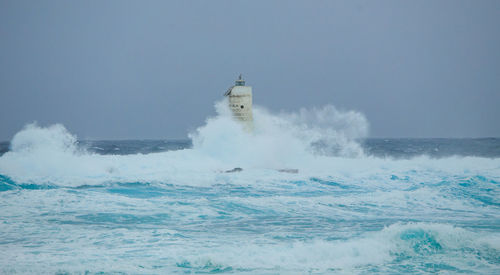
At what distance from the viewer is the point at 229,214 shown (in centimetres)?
1164

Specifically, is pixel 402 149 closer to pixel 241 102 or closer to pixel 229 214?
pixel 241 102

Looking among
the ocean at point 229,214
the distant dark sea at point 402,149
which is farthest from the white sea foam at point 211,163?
the distant dark sea at point 402,149

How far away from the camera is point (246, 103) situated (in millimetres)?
22906

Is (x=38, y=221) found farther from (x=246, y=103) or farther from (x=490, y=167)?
(x=490, y=167)

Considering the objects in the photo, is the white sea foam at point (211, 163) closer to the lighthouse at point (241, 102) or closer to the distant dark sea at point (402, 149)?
the lighthouse at point (241, 102)

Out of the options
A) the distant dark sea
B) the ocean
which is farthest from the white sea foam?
the distant dark sea

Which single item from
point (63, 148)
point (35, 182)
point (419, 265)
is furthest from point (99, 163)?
point (419, 265)

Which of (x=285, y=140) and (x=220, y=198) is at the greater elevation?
(x=285, y=140)

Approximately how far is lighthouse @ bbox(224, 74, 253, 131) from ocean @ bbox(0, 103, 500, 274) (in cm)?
54

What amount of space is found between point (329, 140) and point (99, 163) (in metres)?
14.0

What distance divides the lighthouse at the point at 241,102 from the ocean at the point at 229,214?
0.54m

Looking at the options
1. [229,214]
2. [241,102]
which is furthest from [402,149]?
Answer: [229,214]

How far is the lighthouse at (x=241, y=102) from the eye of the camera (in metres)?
22.7

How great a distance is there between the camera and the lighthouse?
22.7m
